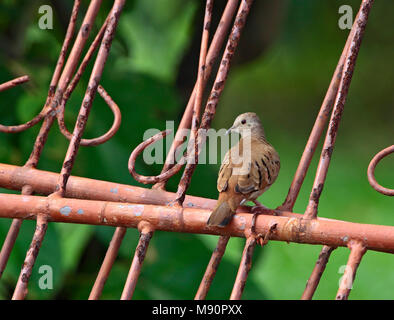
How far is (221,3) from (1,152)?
871 millimetres

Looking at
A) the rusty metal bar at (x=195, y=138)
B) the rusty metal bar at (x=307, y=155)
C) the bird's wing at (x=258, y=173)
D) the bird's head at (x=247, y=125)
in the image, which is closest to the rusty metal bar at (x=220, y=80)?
the rusty metal bar at (x=195, y=138)

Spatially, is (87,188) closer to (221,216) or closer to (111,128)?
(111,128)

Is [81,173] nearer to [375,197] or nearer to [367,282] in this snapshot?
[367,282]

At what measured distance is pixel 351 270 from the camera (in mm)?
633

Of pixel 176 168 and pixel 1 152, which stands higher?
pixel 1 152

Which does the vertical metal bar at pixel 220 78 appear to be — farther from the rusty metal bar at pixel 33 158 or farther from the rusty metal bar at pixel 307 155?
the rusty metal bar at pixel 33 158

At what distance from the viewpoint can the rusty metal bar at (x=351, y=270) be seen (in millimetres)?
621

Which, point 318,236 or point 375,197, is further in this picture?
point 375,197

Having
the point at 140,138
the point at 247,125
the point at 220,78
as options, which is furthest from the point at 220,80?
the point at 140,138

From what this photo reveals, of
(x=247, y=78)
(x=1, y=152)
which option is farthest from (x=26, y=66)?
(x=247, y=78)

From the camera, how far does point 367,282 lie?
13.1 ft

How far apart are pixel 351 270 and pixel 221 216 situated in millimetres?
152

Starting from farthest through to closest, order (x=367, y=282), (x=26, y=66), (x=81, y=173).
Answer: (x=367, y=282), (x=26, y=66), (x=81, y=173)

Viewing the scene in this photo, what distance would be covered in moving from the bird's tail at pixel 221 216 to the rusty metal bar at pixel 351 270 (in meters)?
0.13
